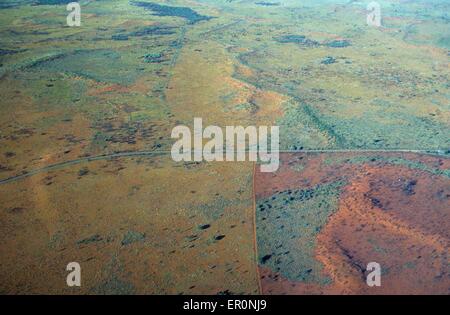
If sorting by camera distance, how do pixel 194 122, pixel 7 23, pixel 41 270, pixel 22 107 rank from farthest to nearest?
pixel 7 23 → pixel 22 107 → pixel 194 122 → pixel 41 270

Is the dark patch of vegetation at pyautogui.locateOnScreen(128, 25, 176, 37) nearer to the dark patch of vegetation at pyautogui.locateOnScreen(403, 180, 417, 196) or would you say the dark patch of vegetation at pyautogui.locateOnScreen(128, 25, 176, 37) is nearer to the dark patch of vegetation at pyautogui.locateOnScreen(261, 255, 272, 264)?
the dark patch of vegetation at pyautogui.locateOnScreen(403, 180, 417, 196)

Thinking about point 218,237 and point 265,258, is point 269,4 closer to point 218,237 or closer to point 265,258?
point 218,237

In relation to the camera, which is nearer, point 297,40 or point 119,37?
point 119,37

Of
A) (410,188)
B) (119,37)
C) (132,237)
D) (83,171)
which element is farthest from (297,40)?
(132,237)

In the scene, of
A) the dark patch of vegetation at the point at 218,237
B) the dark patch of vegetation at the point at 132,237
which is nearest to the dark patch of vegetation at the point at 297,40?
the dark patch of vegetation at the point at 218,237

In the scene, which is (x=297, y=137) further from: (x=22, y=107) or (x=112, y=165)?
(x=22, y=107)

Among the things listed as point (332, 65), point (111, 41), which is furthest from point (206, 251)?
point (111, 41)

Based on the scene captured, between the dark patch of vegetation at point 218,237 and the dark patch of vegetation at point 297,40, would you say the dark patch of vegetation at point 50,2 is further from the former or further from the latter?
the dark patch of vegetation at point 218,237

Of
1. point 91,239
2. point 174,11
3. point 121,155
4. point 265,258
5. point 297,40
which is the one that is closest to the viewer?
point 265,258

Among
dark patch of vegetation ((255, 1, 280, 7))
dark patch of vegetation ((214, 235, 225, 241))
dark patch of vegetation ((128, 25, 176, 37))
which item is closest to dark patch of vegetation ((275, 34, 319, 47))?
dark patch of vegetation ((128, 25, 176, 37))
